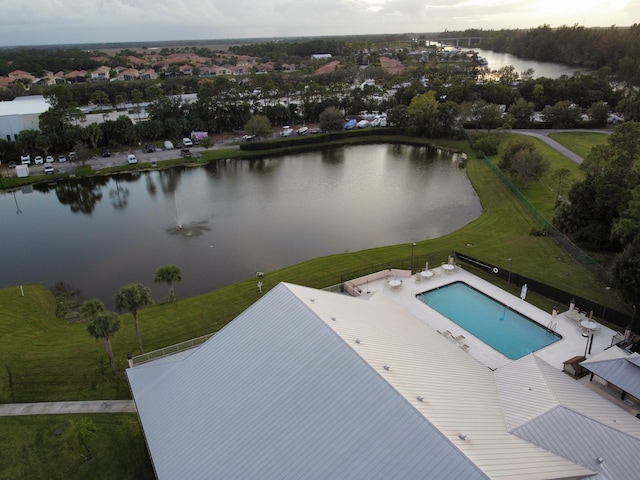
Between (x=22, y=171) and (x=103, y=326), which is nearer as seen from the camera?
(x=103, y=326)

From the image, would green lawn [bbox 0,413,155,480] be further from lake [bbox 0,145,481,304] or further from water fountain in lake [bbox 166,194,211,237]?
water fountain in lake [bbox 166,194,211,237]

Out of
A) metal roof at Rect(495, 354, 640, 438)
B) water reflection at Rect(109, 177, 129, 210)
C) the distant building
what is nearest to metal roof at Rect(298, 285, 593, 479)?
metal roof at Rect(495, 354, 640, 438)

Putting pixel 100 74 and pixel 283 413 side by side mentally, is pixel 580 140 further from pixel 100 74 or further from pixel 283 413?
pixel 100 74

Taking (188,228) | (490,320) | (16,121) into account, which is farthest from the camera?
(16,121)

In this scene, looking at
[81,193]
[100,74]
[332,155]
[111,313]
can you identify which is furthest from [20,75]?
[111,313]

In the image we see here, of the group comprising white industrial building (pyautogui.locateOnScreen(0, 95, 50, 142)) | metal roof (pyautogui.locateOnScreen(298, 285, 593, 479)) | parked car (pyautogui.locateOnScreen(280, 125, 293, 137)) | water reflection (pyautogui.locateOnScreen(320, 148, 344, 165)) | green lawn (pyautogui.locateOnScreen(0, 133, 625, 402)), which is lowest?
green lawn (pyautogui.locateOnScreen(0, 133, 625, 402))

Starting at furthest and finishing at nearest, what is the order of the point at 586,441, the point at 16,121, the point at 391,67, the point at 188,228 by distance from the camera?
the point at 391,67 < the point at 16,121 < the point at 188,228 < the point at 586,441
